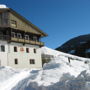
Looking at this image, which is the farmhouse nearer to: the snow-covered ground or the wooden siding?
the wooden siding

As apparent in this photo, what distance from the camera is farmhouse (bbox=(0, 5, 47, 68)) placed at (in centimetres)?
3822

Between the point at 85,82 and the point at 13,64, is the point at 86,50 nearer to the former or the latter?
the point at 13,64

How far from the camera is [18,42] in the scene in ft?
132

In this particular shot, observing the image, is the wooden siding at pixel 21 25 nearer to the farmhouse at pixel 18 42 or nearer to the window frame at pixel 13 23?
the farmhouse at pixel 18 42

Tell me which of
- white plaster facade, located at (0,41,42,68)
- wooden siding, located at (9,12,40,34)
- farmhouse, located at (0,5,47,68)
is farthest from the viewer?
wooden siding, located at (9,12,40,34)

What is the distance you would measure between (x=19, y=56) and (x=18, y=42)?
248 centimetres

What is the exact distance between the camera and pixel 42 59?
→ 45344mm

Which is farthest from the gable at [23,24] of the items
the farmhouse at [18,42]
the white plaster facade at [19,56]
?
the white plaster facade at [19,56]

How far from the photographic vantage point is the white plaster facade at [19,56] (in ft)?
123

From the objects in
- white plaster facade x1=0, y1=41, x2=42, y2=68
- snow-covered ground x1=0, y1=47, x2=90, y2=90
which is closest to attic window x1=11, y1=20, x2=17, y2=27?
white plaster facade x1=0, y1=41, x2=42, y2=68

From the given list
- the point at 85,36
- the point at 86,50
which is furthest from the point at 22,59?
the point at 85,36

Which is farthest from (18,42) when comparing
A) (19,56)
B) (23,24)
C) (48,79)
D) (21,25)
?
(48,79)

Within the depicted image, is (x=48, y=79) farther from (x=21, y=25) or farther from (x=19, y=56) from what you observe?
(x=21, y=25)

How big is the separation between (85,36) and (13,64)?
63580mm
